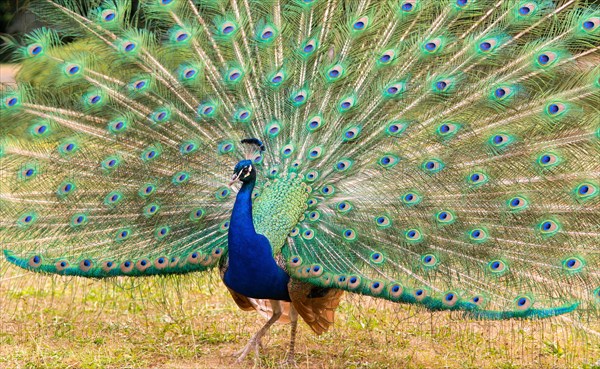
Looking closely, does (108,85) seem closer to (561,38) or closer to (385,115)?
(385,115)

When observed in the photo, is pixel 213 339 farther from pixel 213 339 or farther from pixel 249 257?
pixel 249 257

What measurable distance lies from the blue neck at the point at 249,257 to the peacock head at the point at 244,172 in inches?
1.7

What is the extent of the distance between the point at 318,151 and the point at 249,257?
623 millimetres

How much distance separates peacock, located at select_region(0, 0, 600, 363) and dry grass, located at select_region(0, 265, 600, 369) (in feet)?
1.37

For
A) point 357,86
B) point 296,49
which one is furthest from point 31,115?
point 357,86

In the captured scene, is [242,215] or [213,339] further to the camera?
[213,339]

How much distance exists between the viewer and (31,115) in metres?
4.48

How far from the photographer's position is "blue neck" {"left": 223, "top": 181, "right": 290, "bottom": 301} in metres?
4.07

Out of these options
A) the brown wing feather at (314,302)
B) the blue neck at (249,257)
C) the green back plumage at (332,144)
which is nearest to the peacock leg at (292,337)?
the brown wing feather at (314,302)

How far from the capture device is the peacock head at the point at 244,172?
3.92m

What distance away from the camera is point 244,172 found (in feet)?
13.0

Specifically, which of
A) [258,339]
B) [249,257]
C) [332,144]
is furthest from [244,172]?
[258,339]

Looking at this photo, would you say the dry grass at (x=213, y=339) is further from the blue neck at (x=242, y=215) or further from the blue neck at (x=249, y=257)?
the blue neck at (x=242, y=215)

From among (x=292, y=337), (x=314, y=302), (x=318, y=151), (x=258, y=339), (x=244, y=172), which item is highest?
(x=318, y=151)
